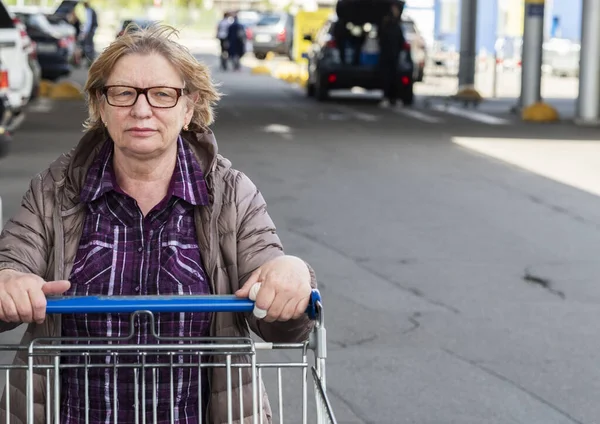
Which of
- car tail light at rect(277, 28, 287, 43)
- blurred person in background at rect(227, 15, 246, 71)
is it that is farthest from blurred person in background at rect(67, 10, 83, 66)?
car tail light at rect(277, 28, 287, 43)

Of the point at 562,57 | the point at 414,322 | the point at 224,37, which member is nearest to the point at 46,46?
the point at 224,37

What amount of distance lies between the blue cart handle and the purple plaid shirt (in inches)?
11.9

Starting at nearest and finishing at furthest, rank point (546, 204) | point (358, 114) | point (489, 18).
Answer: point (546, 204), point (358, 114), point (489, 18)

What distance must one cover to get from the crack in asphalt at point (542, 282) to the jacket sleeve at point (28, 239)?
557cm

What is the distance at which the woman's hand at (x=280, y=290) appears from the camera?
304 centimetres

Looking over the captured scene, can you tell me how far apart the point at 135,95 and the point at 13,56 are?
54.0ft

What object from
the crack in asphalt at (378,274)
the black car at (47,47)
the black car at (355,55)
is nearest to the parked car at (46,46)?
the black car at (47,47)

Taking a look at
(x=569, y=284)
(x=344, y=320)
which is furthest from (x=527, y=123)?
(x=344, y=320)

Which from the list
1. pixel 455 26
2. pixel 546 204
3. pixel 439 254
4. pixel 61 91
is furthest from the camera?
pixel 455 26

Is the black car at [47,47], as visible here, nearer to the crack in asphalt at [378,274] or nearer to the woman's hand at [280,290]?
the crack in asphalt at [378,274]

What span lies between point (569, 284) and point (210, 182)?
5819 mm

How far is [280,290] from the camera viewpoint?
3.06 m

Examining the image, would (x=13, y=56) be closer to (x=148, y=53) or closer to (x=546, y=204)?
(x=546, y=204)

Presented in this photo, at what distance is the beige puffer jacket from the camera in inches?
129
